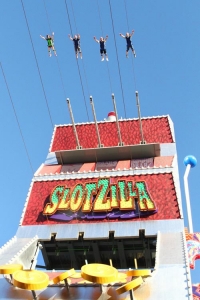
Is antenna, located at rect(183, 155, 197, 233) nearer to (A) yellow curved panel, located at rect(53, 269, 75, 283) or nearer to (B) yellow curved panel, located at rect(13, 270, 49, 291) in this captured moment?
(A) yellow curved panel, located at rect(53, 269, 75, 283)

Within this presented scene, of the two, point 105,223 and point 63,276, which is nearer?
point 63,276

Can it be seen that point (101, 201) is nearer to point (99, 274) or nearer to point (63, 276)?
point (63, 276)

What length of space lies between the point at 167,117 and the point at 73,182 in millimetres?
15043

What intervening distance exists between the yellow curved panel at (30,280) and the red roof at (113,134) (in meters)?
23.5

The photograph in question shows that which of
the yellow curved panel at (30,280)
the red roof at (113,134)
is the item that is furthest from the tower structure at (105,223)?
the red roof at (113,134)

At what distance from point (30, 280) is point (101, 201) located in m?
13.2

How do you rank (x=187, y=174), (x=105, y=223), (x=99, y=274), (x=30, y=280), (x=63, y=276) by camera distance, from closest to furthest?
1. (x=99, y=274)
2. (x=30, y=280)
3. (x=63, y=276)
4. (x=105, y=223)
5. (x=187, y=174)

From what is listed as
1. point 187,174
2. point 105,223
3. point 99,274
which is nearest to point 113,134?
point 187,174

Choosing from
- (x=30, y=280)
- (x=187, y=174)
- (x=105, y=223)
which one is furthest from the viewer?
(x=187, y=174)

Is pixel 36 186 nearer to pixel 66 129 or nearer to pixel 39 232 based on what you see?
pixel 39 232

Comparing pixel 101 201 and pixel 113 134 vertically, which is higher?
pixel 113 134

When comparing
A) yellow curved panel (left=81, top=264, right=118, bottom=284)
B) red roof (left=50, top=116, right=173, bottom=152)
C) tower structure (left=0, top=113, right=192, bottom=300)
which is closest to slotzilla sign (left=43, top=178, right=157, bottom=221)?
tower structure (left=0, top=113, right=192, bottom=300)

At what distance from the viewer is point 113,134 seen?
139 ft

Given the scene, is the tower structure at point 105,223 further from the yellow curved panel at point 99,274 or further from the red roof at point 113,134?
the red roof at point 113,134
